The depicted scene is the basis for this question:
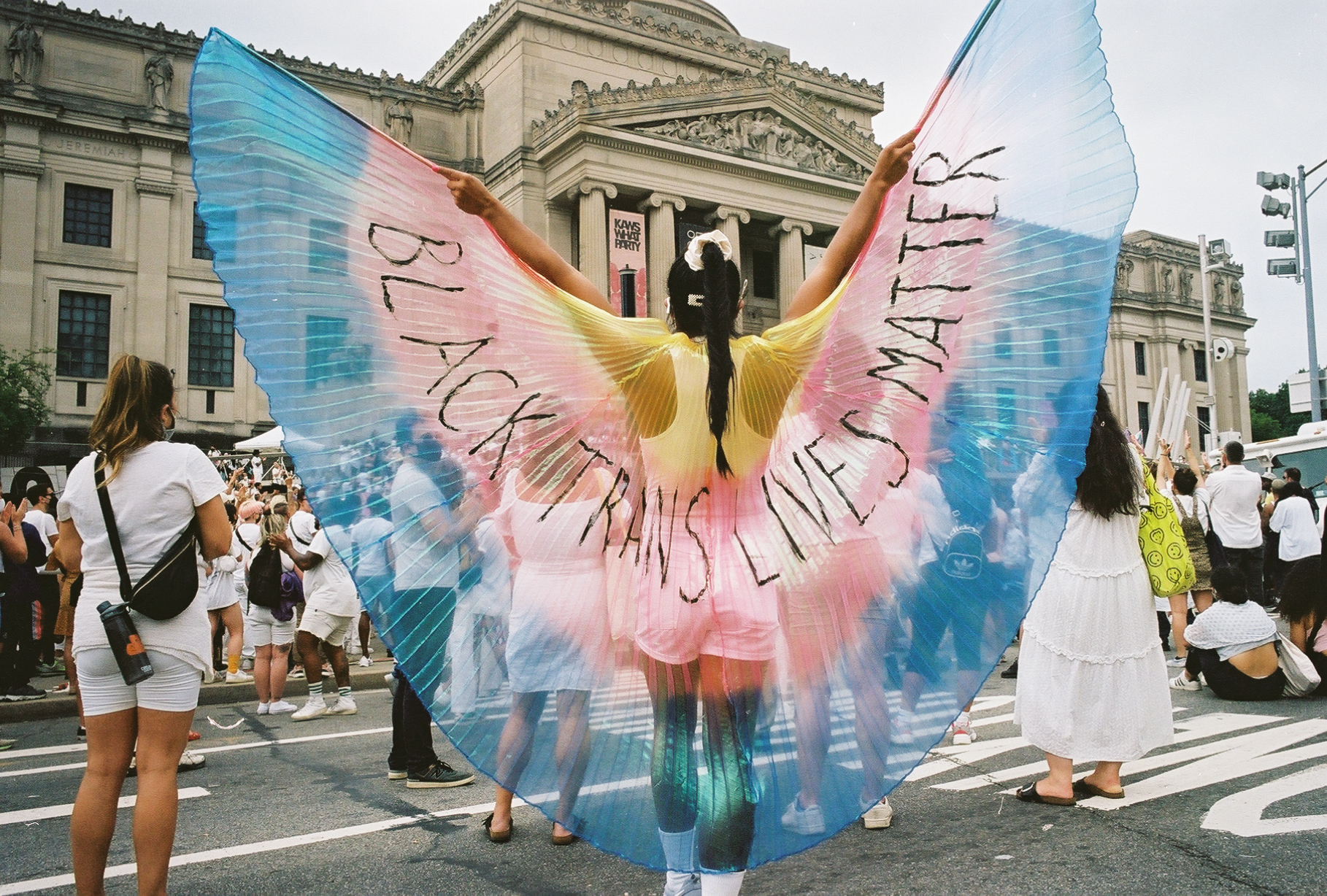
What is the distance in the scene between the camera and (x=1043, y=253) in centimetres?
249

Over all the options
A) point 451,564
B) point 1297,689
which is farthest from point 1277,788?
point 451,564

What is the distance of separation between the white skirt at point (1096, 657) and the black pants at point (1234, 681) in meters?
3.15

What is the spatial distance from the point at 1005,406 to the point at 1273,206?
2252 cm

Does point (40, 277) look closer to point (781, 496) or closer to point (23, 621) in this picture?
point (23, 621)

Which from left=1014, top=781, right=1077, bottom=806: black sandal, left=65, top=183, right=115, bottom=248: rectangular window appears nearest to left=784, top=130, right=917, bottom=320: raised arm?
left=1014, top=781, right=1077, bottom=806: black sandal

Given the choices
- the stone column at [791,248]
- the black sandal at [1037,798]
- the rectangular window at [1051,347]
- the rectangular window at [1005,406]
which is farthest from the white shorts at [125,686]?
the stone column at [791,248]

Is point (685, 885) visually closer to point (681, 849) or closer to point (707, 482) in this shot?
point (681, 849)

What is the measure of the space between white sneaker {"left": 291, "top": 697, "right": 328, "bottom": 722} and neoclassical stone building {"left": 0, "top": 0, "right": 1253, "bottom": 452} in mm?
25029

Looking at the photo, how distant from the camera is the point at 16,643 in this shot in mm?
9281

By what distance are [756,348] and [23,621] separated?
9.68 metres

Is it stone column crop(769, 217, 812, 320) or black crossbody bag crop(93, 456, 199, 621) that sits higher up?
stone column crop(769, 217, 812, 320)

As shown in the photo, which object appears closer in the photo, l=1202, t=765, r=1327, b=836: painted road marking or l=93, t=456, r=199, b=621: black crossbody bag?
l=93, t=456, r=199, b=621: black crossbody bag

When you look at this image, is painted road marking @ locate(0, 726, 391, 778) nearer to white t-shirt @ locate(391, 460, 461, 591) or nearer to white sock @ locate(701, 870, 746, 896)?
white t-shirt @ locate(391, 460, 461, 591)

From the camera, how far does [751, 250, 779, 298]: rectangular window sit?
46781mm
